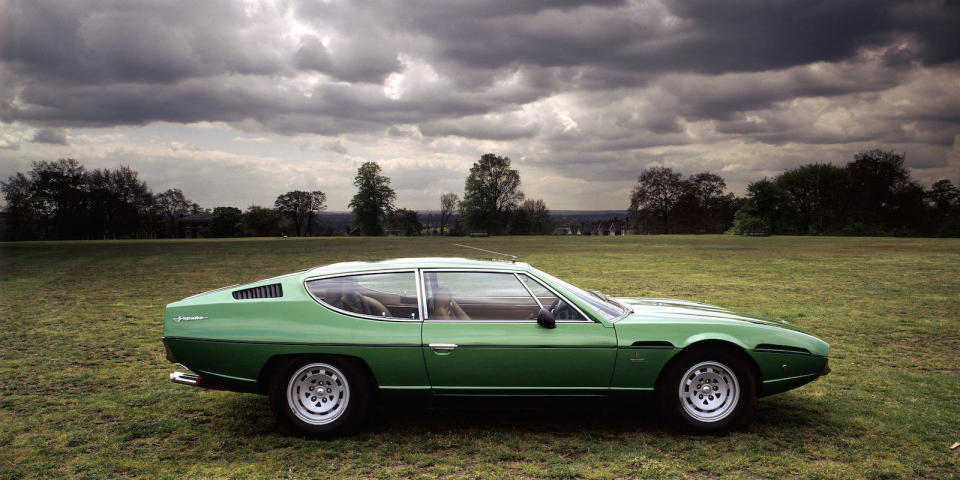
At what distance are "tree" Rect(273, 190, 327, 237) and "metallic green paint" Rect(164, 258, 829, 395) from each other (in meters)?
113

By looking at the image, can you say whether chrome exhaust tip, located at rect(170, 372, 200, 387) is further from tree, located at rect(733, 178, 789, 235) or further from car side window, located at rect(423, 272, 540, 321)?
tree, located at rect(733, 178, 789, 235)

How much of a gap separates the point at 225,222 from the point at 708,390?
123752 millimetres

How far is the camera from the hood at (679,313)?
4.73 meters

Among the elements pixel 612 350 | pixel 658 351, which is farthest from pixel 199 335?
pixel 658 351

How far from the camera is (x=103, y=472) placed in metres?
3.95

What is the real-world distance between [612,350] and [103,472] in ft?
12.0

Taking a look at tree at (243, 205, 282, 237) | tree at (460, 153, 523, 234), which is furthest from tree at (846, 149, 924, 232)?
tree at (243, 205, 282, 237)

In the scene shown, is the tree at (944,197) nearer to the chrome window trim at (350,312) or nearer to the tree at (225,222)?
the chrome window trim at (350,312)

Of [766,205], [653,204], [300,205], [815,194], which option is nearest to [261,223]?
[300,205]

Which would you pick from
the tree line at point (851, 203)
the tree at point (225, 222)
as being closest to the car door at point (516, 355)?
the tree line at point (851, 203)

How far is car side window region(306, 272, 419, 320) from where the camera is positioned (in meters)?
4.61

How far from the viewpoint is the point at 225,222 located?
382ft

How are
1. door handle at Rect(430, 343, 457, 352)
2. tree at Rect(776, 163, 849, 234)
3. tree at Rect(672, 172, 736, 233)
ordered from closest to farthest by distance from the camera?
door handle at Rect(430, 343, 457, 352), tree at Rect(776, 163, 849, 234), tree at Rect(672, 172, 736, 233)

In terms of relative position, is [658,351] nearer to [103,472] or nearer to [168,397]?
[103,472]
